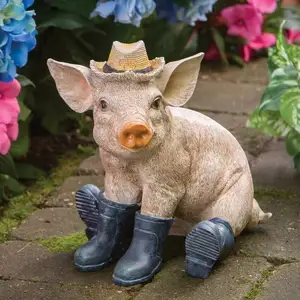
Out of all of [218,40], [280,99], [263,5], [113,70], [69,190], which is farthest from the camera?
[218,40]

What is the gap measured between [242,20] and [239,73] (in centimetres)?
31

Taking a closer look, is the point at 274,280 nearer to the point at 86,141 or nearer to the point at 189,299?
the point at 189,299

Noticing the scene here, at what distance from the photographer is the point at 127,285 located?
106 inches

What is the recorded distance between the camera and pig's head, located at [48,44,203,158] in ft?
8.31

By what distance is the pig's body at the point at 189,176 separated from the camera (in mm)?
2695

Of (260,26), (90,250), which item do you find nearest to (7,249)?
(90,250)

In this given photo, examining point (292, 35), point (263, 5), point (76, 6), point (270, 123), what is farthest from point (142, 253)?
point (292, 35)

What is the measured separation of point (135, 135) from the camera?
2506mm

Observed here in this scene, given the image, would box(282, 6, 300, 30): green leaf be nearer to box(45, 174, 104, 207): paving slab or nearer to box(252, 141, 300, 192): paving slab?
box(252, 141, 300, 192): paving slab

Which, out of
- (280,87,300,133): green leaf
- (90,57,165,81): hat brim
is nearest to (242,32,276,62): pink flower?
(280,87,300,133): green leaf

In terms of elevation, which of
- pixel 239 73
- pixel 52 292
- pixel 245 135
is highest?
pixel 52 292

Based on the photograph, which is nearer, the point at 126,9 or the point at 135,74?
the point at 135,74

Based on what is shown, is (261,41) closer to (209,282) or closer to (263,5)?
(263,5)

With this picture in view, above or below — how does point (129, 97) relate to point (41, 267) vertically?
above
